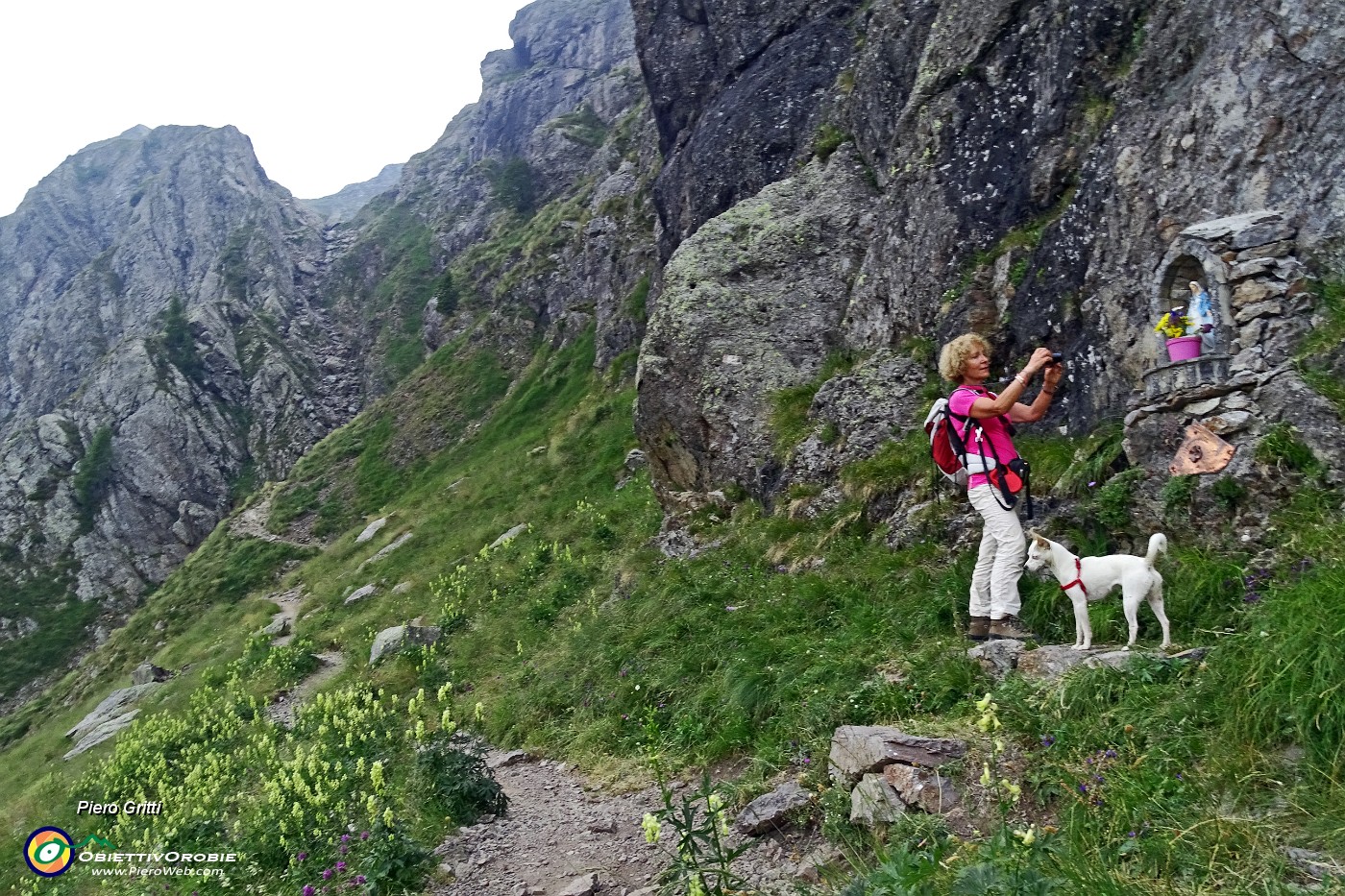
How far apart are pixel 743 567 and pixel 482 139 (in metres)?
137

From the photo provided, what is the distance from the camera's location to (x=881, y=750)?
5523 millimetres

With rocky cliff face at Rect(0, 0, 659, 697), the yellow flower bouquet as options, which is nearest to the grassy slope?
the yellow flower bouquet

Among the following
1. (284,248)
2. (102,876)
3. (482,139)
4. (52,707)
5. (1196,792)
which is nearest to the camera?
(1196,792)

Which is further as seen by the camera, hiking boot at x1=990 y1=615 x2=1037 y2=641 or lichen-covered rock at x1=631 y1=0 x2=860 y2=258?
lichen-covered rock at x1=631 y1=0 x2=860 y2=258

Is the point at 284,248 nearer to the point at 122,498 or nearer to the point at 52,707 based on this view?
the point at 122,498

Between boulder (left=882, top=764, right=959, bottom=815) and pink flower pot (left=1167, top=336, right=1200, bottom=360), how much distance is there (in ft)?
18.6

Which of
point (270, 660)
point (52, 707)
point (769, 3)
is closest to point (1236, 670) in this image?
point (270, 660)

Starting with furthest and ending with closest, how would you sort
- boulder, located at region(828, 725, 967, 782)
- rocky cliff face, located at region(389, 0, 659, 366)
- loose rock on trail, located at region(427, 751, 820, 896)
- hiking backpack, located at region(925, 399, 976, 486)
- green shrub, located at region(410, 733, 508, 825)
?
rocky cliff face, located at region(389, 0, 659, 366) < green shrub, located at region(410, 733, 508, 825) < hiking backpack, located at region(925, 399, 976, 486) < loose rock on trail, located at region(427, 751, 820, 896) < boulder, located at region(828, 725, 967, 782)

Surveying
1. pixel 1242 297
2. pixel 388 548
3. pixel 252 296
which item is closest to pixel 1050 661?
pixel 1242 297

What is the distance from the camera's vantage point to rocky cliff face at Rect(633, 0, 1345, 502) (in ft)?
29.3

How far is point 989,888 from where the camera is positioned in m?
3.35

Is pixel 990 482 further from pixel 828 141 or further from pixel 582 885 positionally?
pixel 828 141

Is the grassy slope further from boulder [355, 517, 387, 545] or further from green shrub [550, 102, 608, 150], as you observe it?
green shrub [550, 102, 608, 150]

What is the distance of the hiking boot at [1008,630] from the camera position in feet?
24.0
